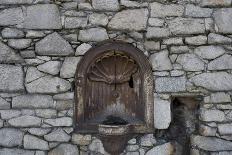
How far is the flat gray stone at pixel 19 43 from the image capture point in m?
3.63

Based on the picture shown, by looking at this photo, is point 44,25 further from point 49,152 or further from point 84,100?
point 49,152

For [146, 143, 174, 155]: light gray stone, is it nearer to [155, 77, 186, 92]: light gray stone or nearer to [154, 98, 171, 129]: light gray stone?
[154, 98, 171, 129]: light gray stone

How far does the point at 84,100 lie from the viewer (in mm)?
3715

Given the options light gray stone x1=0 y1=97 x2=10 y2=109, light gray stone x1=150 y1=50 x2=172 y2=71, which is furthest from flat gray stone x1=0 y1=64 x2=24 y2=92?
light gray stone x1=150 y1=50 x2=172 y2=71

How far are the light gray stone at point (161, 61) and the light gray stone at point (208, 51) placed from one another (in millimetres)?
337

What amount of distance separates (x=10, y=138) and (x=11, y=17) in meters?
1.35

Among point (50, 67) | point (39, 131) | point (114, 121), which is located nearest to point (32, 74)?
point (50, 67)

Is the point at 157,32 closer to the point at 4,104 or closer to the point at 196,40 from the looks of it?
the point at 196,40

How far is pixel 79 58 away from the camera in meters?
3.65

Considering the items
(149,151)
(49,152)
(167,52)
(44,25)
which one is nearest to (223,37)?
(167,52)

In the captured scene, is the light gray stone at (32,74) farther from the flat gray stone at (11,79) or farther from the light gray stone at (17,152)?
the light gray stone at (17,152)

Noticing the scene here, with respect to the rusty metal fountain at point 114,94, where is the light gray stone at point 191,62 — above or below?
above

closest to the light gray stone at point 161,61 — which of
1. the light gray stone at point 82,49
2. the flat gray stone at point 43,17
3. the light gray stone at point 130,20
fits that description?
the light gray stone at point 130,20

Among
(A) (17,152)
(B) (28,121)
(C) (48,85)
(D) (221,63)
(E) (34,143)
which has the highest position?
(D) (221,63)
